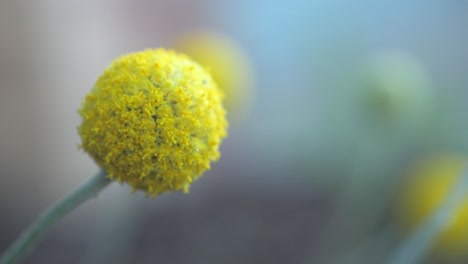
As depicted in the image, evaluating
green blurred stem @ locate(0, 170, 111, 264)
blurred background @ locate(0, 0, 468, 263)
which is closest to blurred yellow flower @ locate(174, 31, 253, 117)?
blurred background @ locate(0, 0, 468, 263)

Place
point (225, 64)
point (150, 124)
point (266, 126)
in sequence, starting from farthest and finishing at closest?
point (266, 126)
point (225, 64)
point (150, 124)

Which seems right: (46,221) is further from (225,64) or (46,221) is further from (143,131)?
(225,64)

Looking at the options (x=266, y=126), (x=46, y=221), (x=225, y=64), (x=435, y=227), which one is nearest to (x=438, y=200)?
(x=435, y=227)

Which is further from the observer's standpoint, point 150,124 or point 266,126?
point 266,126

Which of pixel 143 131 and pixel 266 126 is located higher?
pixel 266 126

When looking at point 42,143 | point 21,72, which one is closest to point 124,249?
point 42,143

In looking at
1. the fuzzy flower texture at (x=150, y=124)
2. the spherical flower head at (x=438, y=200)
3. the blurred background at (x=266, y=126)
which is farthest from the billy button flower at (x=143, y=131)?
the spherical flower head at (x=438, y=200)

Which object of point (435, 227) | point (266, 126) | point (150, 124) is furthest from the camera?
point (266, 126)
